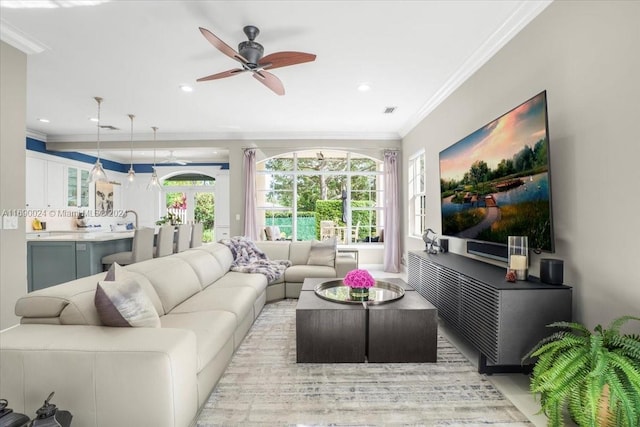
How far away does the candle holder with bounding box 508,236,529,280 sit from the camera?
→ 7.34 feet

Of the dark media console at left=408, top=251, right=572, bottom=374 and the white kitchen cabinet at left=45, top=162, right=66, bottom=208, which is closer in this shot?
the dark media console at left=408, top=251, right=572, bottom=374

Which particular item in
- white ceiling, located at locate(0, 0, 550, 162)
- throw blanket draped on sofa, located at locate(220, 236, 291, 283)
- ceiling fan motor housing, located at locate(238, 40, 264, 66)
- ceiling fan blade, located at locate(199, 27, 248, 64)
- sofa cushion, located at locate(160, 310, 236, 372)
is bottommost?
sofa cushion, located at locate(160, 310, 236, 372)

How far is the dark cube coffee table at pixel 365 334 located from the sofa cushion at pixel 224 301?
21.9 inches

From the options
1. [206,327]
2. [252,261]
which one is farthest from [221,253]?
[206,327]

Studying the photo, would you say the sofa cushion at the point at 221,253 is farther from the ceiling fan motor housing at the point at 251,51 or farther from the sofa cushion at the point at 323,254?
the ceiling fan motor housing at the point at 251,51

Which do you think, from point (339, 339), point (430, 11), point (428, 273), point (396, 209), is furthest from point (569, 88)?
point (396, 209)

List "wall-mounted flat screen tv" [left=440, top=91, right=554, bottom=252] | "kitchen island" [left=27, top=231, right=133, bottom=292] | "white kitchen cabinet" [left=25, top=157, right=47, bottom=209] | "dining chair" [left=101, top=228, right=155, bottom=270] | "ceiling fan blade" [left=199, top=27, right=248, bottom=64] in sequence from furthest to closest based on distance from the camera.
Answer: "white kitchen cabinet" [left=25, top=157, right=47, bottom=209], "kitchen island" [left=27, top=231, right=133, bottom=292], "dining chair" [left=101, top=228, right=155, bottom=270], "ceiling fan blade" [left=199, top=27, right=248, bottom=64], "wall-mounted flat screen tv" [left=440, top=91, right=554, bottom=252]

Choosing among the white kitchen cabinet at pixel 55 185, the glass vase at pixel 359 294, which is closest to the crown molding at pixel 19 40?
the glass vase at pixel 359 294

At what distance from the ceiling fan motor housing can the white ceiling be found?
5.4 inches

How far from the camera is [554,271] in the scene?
2.08 m

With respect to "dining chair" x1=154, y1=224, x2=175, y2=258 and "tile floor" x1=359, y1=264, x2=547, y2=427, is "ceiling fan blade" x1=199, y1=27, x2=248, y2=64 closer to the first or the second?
"dining chair" x1=154, y1=224, x2=175, y2=258

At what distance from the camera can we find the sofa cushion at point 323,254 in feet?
15.2

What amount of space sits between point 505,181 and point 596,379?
5.18 feet

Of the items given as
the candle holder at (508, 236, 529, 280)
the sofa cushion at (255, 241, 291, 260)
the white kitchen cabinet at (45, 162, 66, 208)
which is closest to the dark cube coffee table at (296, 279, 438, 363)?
the candle holder at (508, 236, 529, 280)
